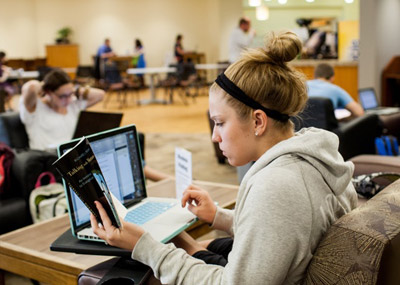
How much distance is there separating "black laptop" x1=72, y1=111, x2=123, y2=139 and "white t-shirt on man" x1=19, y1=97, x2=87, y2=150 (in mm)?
517

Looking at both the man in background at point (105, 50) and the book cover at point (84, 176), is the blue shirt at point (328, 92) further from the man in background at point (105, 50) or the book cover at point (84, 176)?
the man in background at point (105, 50)

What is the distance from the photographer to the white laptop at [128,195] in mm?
1813

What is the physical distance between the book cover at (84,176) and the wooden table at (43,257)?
43cm

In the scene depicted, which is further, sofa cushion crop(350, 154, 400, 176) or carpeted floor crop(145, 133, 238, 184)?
carpeted floor crop(145, 133, 238, 184)

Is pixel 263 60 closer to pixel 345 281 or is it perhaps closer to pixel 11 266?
pixel 345 281

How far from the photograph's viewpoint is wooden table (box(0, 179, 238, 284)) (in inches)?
71.3

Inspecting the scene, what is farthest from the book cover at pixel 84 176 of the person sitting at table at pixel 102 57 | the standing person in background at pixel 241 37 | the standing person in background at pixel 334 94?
the person sitting at table at pixel 102 57

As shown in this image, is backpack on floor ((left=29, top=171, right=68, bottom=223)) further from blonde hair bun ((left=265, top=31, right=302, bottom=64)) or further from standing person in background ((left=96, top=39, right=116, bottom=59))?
standing person in background ((left=96, top=39, right=116, bottom=59))

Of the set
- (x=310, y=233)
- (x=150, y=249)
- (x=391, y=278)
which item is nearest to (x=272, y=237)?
(x=310, y=233)

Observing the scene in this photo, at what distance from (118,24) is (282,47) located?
17193 mm

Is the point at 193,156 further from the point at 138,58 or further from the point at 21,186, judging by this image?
the point at 138,58

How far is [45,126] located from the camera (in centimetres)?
416

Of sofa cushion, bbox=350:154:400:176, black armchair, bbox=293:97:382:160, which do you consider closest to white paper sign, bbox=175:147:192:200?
sofa cushion, bbox=350:154:400:176

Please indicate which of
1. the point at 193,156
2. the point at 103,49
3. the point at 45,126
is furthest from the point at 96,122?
the point at 103,49
